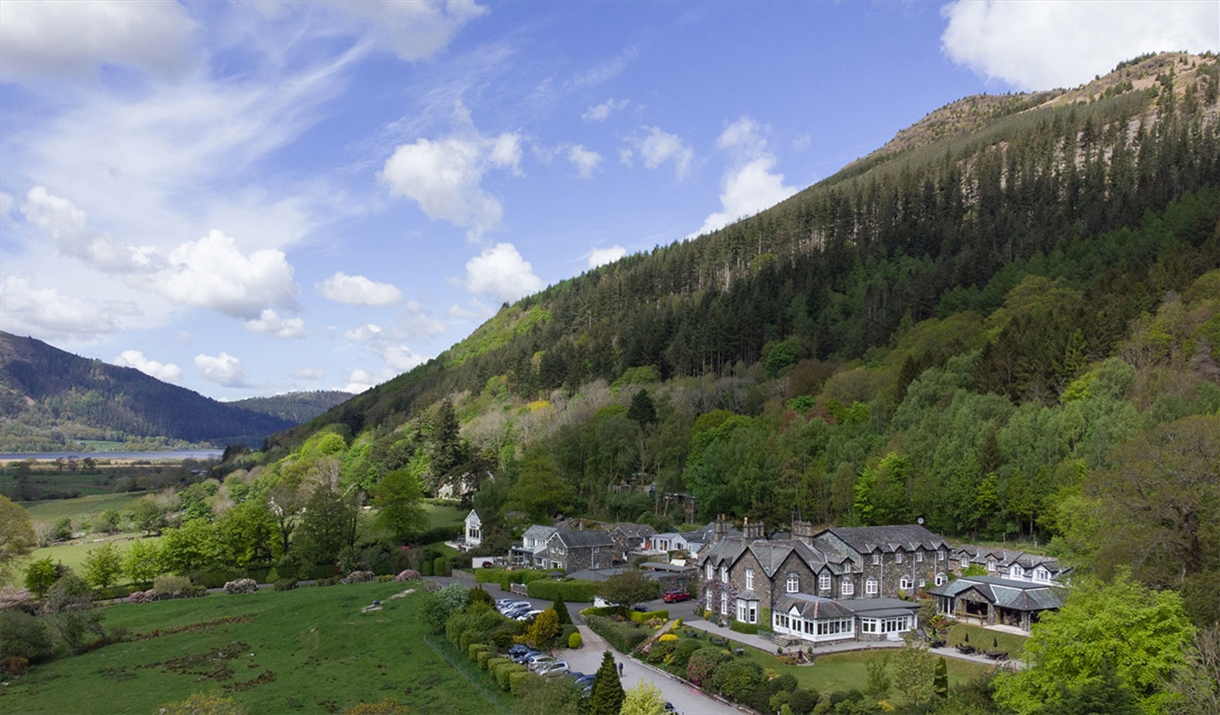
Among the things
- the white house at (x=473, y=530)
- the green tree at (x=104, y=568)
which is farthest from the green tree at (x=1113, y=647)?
the green tree at (x=104, y=568)

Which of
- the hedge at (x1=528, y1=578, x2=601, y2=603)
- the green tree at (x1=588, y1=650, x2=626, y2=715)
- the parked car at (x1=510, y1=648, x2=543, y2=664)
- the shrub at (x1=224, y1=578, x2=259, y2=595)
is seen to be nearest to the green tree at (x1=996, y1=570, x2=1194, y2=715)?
the green tree at (x1=588, y1=650, x2=626, y2=715)

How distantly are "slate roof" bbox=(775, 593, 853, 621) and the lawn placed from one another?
17164 millimetres

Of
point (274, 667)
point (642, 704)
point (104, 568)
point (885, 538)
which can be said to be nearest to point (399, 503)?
point (104, 568)

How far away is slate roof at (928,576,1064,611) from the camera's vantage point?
4097cm

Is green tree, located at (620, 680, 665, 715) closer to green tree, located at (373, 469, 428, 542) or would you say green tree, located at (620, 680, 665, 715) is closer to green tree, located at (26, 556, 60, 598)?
green tree, located at (373, 469, 428, 542)

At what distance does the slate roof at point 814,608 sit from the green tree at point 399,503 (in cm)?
4238

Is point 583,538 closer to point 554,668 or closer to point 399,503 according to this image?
point 399,503

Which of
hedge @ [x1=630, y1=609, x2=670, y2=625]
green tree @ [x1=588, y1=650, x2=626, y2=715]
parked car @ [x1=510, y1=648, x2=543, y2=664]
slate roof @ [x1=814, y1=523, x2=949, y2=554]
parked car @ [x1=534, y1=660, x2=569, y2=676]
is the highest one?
slate roof @ [x1=814, y1=523, x2=949, y2=554]

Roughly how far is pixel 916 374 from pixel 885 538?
29330 mm

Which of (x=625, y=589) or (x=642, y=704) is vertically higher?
(x=642, y=704)

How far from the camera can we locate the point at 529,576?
57.9 meters

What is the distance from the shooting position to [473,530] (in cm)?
7719

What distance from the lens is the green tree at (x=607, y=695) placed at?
29.4m

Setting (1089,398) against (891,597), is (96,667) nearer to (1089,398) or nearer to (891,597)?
(891,597)
